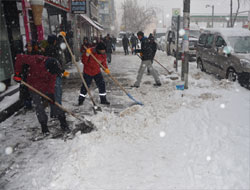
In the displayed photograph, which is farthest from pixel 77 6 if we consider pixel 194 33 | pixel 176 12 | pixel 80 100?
pixel 80 100

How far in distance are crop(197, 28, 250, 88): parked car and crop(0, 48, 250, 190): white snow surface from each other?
1.50 metres

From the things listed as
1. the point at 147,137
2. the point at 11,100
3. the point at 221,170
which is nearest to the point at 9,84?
the point at 11,100

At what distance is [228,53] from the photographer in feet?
25.6

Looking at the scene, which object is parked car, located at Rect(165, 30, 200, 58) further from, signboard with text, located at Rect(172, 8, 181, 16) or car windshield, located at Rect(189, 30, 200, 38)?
signboard with text, located at Rect(172, 8, 181, 16)

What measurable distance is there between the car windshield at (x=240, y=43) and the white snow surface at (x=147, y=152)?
2584 mm

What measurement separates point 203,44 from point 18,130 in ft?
Answer: 27.5

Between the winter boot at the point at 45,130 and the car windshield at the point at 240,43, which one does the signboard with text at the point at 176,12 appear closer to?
the car windshield at the point at 240,43

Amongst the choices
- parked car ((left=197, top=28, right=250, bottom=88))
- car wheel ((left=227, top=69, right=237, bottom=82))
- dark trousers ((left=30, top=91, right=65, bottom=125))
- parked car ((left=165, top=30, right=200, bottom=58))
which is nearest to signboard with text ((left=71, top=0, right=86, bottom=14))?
parked car ((left=165, top=30, right=200, bottom=58))

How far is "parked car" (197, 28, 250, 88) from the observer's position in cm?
720

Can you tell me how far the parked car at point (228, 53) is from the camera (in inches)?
283

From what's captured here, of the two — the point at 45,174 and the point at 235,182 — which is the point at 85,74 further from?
the point at 235,182

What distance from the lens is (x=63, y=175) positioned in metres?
3.19

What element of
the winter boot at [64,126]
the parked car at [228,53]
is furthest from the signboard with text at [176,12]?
the winter boot at [64,126]

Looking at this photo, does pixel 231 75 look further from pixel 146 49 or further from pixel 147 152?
pixel 147 152
